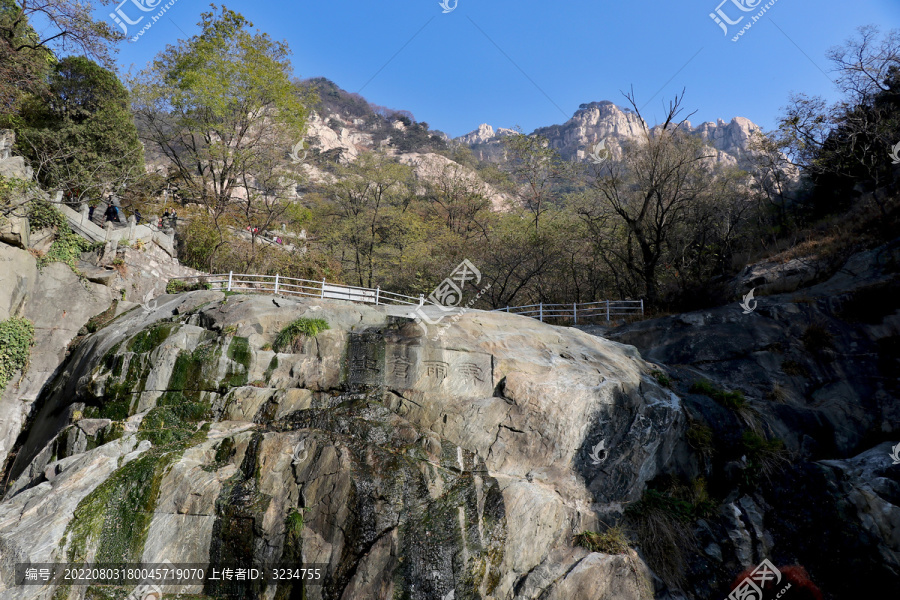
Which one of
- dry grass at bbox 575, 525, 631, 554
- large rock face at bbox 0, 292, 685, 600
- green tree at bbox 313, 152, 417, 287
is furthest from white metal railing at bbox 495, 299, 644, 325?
dry grass at bbox 575, 525, 631, 554

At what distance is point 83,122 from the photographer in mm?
21297

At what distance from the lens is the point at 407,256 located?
1024 inches

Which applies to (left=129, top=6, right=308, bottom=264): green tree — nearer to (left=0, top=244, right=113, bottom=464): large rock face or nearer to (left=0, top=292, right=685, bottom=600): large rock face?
(left=0, top=244, right=113, bottom=464): large rock face

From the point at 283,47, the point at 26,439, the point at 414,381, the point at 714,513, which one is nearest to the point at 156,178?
the point at 283,47

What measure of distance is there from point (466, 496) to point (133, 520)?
6.46 meters

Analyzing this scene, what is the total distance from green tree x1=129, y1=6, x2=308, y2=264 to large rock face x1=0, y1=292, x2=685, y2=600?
1011 centimetres

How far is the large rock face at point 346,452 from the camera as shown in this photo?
875 cm

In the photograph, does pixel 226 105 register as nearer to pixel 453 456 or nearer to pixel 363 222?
pixel 363 222

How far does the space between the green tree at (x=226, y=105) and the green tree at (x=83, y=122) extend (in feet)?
3.74

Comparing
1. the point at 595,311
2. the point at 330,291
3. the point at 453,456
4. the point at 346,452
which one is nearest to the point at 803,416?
the point at 595,311

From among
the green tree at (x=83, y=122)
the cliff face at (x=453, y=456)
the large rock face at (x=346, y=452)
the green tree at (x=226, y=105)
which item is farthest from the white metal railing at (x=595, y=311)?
the green tree at (x=83, y=122)

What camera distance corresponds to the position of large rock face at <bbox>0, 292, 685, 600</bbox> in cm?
875

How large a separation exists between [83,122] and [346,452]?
22.0 m

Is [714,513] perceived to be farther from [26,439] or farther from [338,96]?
[338,96]
